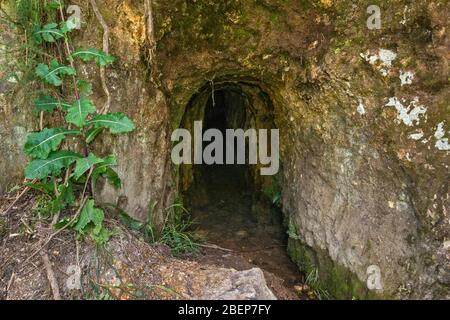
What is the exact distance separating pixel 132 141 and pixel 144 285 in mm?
1226

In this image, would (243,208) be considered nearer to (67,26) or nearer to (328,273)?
(328,273)

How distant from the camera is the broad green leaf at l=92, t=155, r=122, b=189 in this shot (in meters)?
3.02

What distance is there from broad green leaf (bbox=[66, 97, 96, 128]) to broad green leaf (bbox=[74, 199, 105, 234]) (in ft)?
1.89

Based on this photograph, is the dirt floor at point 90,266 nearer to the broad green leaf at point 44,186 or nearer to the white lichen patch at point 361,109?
the broad green leaf at point 44,186

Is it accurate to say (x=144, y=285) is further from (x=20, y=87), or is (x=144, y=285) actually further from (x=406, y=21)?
(x=406, y=21)

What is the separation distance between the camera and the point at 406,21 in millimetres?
3193

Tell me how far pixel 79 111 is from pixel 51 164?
1.36 ft

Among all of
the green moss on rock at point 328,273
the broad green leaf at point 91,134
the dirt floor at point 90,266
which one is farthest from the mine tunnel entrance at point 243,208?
the broad green leaf at point 91,134

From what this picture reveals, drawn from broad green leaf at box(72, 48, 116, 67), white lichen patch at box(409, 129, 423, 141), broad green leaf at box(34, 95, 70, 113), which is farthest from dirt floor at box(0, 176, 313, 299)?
white lichen patch at box(409, 129, 423, 141)

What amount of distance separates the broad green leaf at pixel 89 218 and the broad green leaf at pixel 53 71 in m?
0.89

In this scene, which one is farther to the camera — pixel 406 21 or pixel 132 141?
pixel 132 141

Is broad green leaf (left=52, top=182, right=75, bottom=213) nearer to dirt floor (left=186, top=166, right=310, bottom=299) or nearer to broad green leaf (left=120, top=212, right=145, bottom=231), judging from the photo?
broad green leaf (left=120, top=212, right=145, bottom=231)

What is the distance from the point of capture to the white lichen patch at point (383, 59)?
327 centimetres
